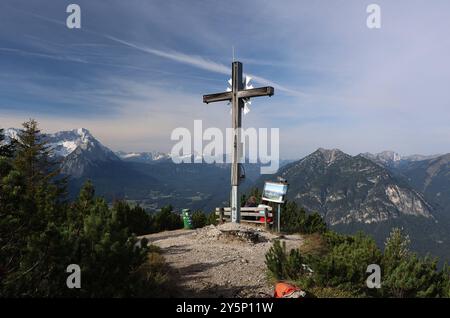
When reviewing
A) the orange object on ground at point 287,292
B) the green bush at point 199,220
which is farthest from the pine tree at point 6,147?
the orange object on ground at point 287,292

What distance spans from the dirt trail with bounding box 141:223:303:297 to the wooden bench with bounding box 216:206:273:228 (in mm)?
1503

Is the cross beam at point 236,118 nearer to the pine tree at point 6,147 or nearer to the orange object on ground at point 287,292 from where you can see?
the orange object on ground at point 287,292

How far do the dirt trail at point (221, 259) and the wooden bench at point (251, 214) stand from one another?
150 centimetres

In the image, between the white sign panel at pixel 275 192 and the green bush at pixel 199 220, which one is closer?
the white sign panel at pixel 275 192

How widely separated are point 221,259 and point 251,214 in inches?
290

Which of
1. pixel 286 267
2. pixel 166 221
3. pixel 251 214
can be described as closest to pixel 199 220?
pixel 166 221

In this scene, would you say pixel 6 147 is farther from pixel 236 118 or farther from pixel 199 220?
pixel 236 118

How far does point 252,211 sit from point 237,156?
3.80 m

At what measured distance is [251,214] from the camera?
60.0 feet

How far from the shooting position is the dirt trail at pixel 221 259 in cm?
855

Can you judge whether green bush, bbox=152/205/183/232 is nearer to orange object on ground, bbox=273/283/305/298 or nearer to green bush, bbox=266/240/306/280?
green bush, bbox=266/240/306/280
